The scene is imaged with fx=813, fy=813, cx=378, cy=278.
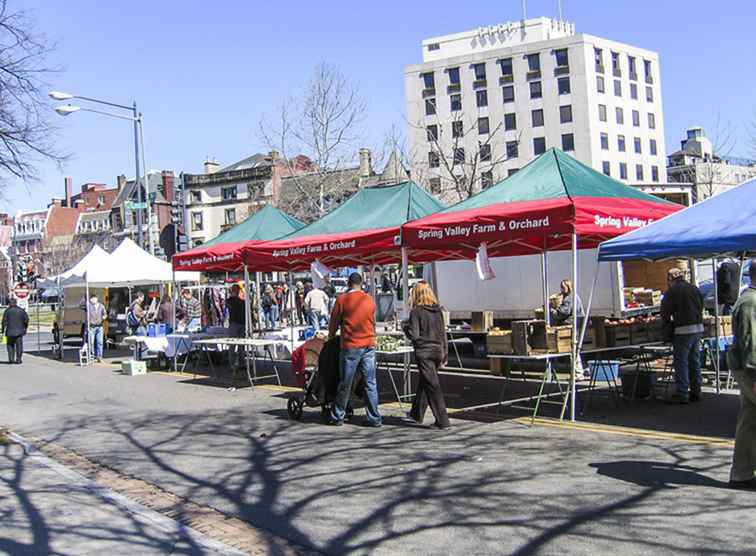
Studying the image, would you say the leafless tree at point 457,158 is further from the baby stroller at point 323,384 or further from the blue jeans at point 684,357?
the baby stroller at point 323,384

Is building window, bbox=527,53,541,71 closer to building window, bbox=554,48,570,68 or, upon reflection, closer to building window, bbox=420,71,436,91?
building window, bbox=554,48,570,68

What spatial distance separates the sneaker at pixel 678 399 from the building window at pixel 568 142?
212 ft

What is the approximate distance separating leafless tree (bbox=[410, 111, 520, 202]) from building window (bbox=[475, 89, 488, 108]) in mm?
1486

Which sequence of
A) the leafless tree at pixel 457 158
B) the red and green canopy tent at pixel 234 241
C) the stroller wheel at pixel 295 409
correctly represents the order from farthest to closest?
the leafless tree at pixel 457 158 → the red and green canopy tent at pixel 234 241 → the stroller wheel at pixel 295 409

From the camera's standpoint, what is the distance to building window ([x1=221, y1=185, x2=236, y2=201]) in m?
86.9

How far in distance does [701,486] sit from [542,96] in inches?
2832

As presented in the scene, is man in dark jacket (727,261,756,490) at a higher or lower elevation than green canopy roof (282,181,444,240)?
lower

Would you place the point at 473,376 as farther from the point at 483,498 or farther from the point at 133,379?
the point at 483,498

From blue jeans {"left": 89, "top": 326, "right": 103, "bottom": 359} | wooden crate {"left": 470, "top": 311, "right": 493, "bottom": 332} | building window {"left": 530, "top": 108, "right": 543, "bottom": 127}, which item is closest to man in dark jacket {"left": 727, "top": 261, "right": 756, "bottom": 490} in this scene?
wooden crate {"left": 470, "top": 311, "right": 493, "bottom": 332}

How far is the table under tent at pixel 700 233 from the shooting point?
878 centimetres

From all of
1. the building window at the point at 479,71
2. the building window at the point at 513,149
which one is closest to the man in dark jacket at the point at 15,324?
the building window at the point at 513,149

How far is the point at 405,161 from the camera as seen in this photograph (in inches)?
1390

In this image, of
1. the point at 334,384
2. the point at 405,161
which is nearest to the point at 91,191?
the point at 405,161

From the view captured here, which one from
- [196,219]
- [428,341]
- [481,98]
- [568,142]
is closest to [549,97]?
[568,142]
